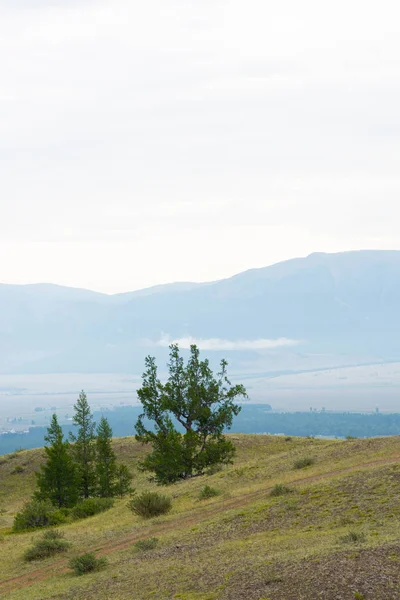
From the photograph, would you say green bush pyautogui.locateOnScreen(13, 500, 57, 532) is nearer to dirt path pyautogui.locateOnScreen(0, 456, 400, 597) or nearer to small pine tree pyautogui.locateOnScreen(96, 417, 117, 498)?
dirt path pyautogui.locateOnScreen(0, 456, 400, 597)

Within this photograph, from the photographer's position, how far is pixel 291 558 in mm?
19453

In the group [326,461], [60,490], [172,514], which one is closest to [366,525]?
[172,514]

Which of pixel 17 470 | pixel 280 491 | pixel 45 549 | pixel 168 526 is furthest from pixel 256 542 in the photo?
pixel 17 470

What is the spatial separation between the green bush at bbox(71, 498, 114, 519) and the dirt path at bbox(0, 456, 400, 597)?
11.2 metres

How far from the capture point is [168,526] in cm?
3127

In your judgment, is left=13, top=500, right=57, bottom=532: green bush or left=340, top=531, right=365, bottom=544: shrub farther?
left=13, top=500, right=57, bottom=532: green bush

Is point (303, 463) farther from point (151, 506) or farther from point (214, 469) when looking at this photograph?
point (151, 506)

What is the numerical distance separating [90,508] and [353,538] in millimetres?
25925

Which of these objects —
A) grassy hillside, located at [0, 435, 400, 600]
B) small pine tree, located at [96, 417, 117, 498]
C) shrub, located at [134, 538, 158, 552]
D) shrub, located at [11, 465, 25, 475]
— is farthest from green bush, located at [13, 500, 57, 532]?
shrub, located at [11, 465, 25, 475]

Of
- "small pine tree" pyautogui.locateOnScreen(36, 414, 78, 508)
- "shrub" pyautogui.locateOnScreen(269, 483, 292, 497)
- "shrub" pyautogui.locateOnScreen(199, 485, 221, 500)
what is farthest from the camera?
"small pine tree" pyautogui.locateOnScreen(36, 414, 78, 508)

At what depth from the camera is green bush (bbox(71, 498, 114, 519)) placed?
42250 mm

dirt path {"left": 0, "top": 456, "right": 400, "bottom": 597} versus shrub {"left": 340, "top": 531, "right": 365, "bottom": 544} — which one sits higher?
shrub {"left": 340, "top": 531, "right": 365, "bottom": 544}

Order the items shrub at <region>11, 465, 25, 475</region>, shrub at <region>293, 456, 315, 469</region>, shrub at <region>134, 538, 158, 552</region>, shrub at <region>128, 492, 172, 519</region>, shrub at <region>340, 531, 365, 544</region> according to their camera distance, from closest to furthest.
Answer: shrub at <region>340, 531, 365, 544</region> → shrub at <region>134, 538, 158, 552</region> → shrub at <region>128, 492, 172, 519</region> → shrub at <region>293, 456, 315, 469</region> → shrub at <region>11, 465, 25, 475</region>

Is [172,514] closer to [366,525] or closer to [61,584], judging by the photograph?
[61,584]
